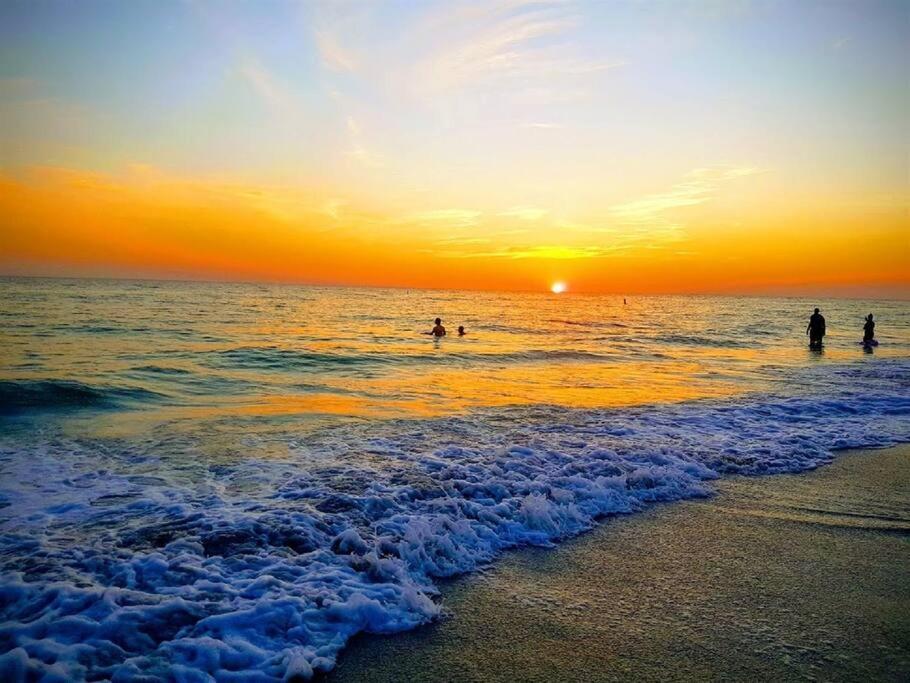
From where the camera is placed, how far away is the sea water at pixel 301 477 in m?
4.14

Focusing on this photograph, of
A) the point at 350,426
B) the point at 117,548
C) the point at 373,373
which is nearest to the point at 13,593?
the point at 117,548

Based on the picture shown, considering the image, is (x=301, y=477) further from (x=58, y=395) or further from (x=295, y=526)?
(x=58, y=395)

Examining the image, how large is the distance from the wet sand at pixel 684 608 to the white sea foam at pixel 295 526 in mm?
393

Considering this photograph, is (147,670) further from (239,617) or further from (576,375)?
(576,375)

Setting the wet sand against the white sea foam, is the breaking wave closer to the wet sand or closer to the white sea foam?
the white sea foam

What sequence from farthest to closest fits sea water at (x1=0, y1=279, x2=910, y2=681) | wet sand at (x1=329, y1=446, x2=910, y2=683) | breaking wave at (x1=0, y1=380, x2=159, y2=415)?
breaking wave at (x1=0, y1=380, x2=159, y2=415) → sea water at (x1=0, y1=279, x2=910, y2=681) → wet sand at (x1=329, y1=446, x2=910, y2=683)

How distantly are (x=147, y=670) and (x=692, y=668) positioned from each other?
3594mm

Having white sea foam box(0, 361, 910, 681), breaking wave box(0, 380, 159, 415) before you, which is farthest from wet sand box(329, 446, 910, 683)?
breaking wave box(0, 380, 159, 415)

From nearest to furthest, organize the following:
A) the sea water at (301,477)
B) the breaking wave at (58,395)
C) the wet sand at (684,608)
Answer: the wet sand at (684,608), the sea water at (301,477), the breaking wave at (58,395)

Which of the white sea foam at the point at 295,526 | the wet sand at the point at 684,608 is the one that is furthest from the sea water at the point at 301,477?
the wet sand at the point at 684,608

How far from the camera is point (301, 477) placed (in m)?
7.62

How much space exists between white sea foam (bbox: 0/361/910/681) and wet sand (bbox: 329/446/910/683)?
0.39m

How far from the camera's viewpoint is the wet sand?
3.84 m

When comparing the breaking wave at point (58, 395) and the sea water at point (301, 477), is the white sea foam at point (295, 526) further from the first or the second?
the breaking wave at point (58, 395)
